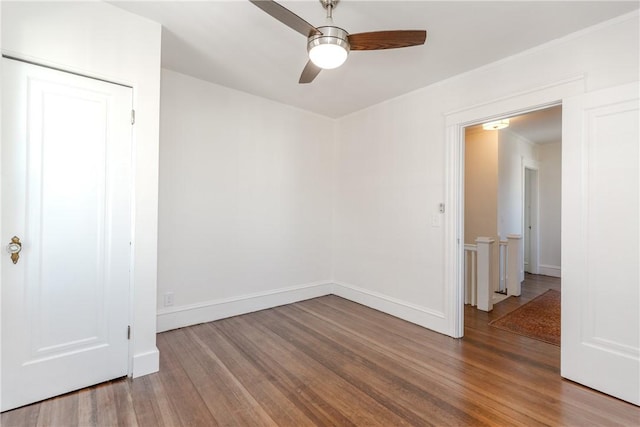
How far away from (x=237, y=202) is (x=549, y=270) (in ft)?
20.1

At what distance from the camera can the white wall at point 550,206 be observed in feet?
18.8

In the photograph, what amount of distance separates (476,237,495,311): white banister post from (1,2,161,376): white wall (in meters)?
3.60

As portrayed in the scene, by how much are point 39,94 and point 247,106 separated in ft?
6.46

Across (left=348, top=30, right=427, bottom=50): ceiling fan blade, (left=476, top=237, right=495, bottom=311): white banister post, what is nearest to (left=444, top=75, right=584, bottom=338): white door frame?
(left=476, top=237, right=495, bottom=311): white banister post

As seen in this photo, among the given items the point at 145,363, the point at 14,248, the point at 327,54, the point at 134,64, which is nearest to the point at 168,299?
the point at 145,363

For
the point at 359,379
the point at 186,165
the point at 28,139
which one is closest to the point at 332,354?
the point at 359,379

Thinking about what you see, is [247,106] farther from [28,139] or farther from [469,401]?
[469,401]

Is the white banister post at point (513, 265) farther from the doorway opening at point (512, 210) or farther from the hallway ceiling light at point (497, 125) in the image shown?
the hallway ceiling light at point (497, 125)

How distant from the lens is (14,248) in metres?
1.74

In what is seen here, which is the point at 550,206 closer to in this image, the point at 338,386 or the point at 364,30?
the point at 364,30

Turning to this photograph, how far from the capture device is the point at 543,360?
244cm

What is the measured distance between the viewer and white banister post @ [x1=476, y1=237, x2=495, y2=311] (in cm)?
363

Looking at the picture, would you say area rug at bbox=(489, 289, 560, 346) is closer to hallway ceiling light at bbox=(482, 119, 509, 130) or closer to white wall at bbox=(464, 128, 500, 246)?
white wall at bbox=(464, 128, 500, 246)

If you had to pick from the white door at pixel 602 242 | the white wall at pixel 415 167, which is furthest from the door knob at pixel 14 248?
the white door at pixel 602 242
